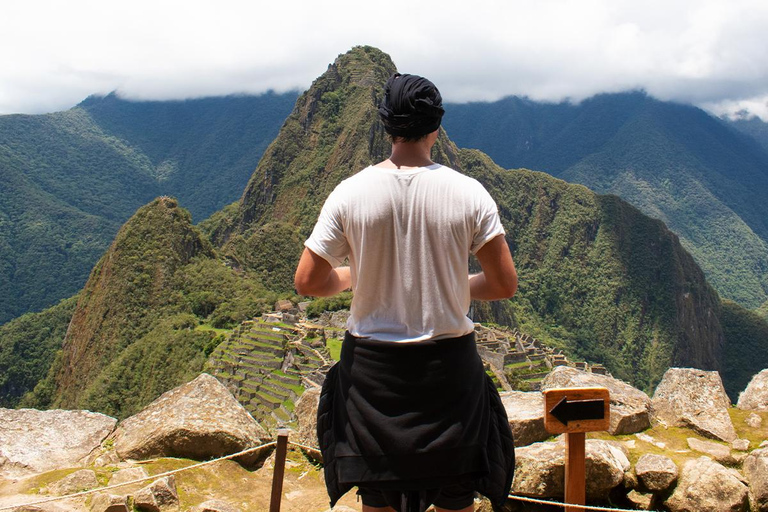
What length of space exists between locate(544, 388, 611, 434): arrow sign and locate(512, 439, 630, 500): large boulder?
1343mm

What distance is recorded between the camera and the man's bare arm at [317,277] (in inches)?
96.3

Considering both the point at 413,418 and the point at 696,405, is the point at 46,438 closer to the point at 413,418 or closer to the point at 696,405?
the point at 413,418

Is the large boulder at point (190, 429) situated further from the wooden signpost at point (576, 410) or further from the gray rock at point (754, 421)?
the gray rock at point (754, 421)

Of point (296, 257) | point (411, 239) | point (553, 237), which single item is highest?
point (411, 239)

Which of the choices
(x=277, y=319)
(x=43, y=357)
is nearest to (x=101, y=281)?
(x=43, y=357)

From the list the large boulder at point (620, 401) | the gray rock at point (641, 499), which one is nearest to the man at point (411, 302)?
the gray rock at point (641, 499)

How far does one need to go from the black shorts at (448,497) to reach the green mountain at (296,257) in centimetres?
3408

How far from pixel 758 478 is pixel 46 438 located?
19.7 ft

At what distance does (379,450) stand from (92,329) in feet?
197

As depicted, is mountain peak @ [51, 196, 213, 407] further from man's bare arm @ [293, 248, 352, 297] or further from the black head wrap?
the black head wrap

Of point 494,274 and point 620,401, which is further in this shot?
point 620,401

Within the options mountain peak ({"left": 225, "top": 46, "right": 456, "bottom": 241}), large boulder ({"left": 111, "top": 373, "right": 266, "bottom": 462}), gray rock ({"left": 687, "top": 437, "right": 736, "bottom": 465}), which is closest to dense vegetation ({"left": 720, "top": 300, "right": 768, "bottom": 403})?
mountain peak ({"left": 225, "top": 46, "right": 456, "bottom": 241})

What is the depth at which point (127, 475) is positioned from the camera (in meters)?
4.89

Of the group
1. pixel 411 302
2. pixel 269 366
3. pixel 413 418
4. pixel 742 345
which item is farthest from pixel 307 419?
pixel 742 345
